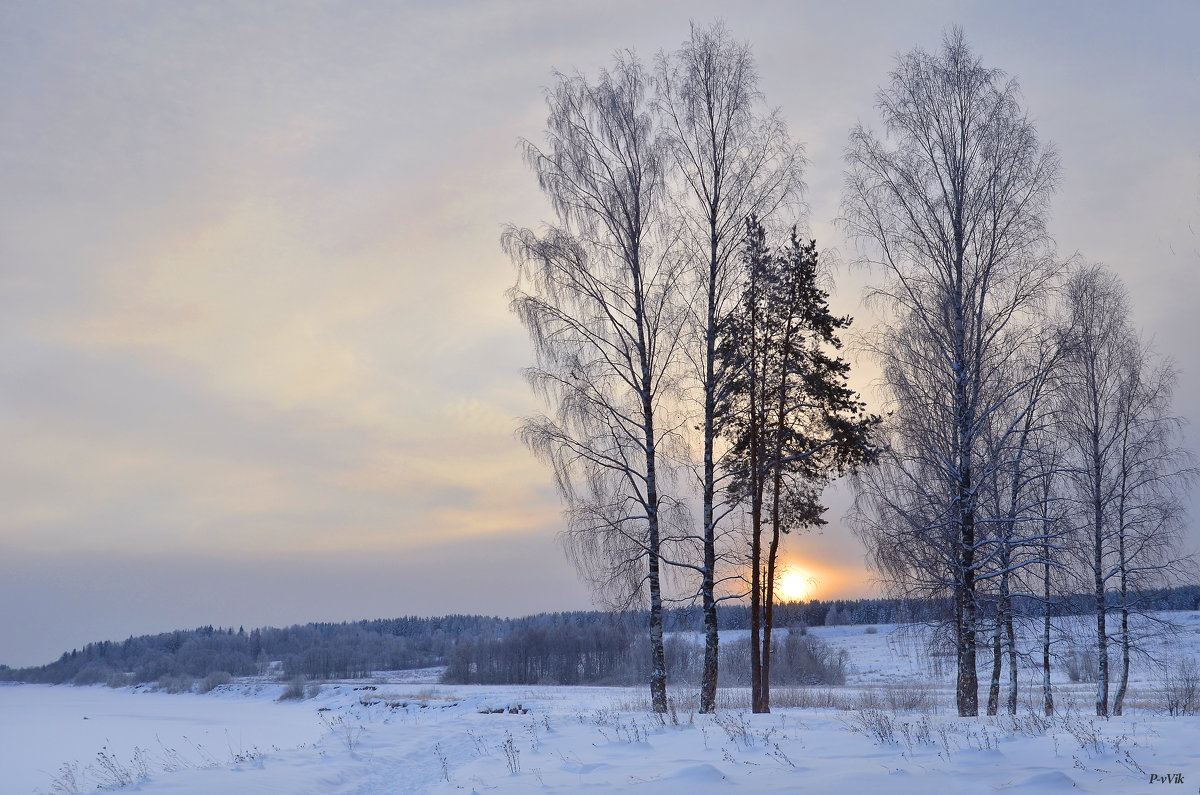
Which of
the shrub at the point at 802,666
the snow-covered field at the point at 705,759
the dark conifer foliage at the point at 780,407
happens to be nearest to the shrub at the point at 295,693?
the snow-covered field at the point at 705,759

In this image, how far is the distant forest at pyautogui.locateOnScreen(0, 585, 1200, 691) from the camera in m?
21.4

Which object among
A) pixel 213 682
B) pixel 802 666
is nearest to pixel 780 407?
pixel 802 666

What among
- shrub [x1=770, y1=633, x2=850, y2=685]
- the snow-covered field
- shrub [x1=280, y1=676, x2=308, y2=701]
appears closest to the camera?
the snow-covered field

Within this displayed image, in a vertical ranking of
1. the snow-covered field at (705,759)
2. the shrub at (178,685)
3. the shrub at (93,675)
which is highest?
the snow-covered field at (705,759)

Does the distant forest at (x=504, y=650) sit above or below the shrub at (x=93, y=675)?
above

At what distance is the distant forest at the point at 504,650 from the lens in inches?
842

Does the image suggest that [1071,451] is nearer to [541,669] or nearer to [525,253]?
[525,253]

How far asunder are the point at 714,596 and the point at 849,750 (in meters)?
6.32

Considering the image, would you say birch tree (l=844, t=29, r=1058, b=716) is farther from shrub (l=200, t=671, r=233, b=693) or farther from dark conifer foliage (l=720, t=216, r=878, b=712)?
shrub (l=200, t=671, r=233, b=693)

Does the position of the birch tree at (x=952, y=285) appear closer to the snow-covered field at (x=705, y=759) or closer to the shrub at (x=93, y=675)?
the snow-covered field at (x=705, y=759)

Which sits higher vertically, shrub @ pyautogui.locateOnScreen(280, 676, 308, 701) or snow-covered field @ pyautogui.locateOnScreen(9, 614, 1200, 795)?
snow-covered field @ pyautogui.locateOnScreen(9, 614, 1200, 795)

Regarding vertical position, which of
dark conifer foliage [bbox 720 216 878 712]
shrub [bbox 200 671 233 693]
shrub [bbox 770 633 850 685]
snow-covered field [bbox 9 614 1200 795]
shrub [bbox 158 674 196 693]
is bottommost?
shrub [bbox 158 674 196 693]

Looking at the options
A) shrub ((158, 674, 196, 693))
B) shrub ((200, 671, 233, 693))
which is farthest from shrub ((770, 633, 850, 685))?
shrub ((158, 674, 196, 693))

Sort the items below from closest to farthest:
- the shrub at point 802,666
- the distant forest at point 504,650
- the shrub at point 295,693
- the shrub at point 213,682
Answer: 1. the distant forest at point 504,650
2. the shrub at point 295,693
3. the shrub at point 802,666
4. the shrub at point 213,682
